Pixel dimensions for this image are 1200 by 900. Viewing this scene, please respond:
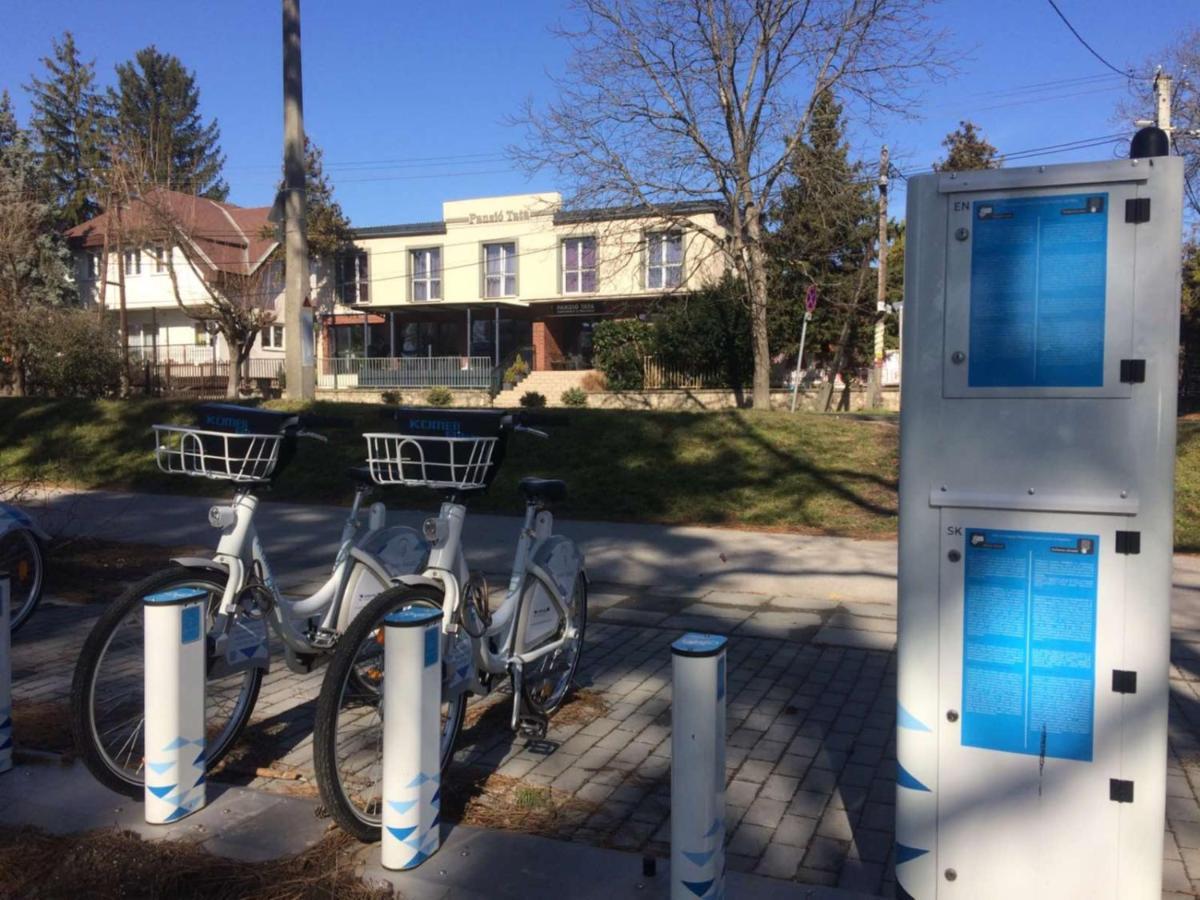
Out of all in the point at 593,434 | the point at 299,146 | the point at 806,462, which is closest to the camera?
the point at 806,462

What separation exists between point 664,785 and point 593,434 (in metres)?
10.4

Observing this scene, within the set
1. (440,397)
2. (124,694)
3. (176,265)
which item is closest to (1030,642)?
(124,694)

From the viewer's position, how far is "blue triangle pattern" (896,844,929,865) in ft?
10.6

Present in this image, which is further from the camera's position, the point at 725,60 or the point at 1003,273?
the point at 725,60

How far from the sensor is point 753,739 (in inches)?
195

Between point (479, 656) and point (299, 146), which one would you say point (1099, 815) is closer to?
point (479, 656)

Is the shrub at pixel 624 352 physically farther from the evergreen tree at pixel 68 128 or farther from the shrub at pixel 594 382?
the evergreen tree at pixel 68 128

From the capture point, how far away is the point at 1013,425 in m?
3.10

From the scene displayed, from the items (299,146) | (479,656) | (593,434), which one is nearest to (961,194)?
(479,656)

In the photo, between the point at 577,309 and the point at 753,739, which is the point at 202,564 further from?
the point at 577,309

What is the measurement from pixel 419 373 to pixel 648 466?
2338 cm

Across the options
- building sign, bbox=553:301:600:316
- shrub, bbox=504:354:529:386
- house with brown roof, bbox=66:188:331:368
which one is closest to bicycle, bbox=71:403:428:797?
shrub, bbox=504:354:529:386

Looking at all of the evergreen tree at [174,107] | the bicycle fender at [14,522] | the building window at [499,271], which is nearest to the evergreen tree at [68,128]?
the evergreen tree at [174,107]

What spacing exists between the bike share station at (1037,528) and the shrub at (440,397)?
28.5 metres
